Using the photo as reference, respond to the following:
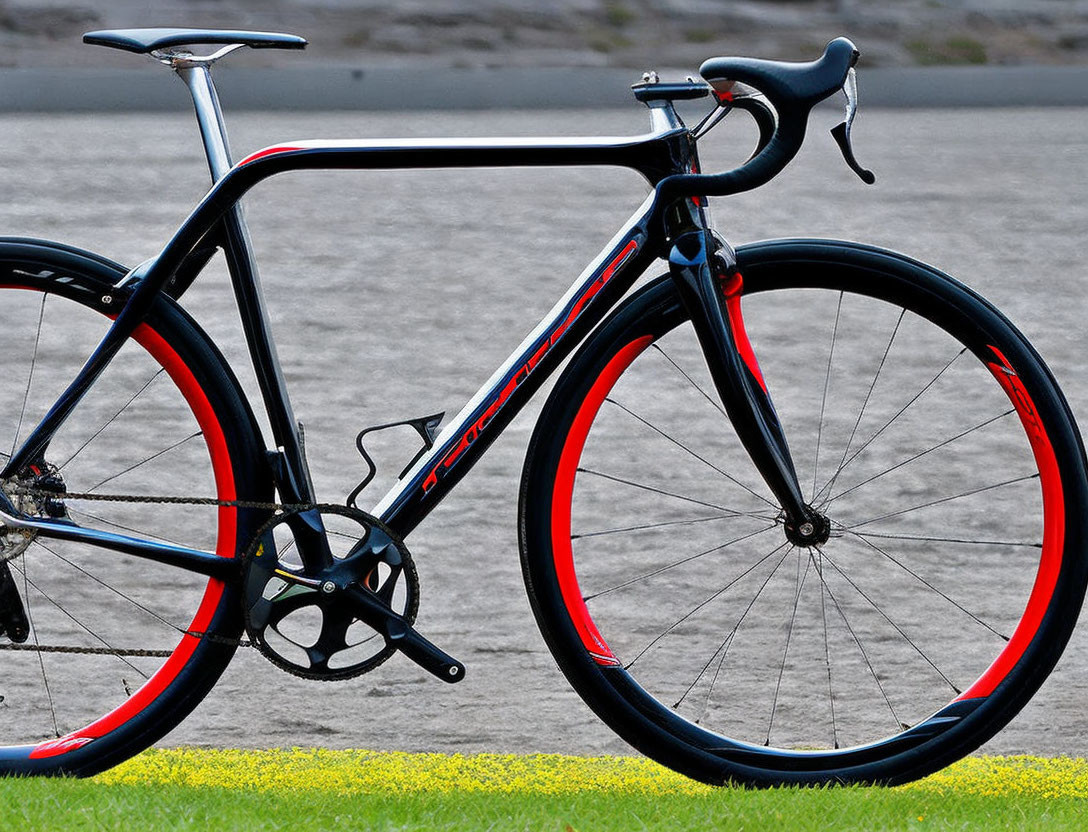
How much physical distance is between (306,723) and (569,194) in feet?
22.0

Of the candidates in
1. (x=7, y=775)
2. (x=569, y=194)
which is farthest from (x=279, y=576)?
(x=569, y=194)

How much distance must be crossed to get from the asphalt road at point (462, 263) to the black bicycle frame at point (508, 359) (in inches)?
29.9

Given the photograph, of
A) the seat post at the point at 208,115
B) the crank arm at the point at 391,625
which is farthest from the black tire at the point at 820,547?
the seat post at the point at 208,115

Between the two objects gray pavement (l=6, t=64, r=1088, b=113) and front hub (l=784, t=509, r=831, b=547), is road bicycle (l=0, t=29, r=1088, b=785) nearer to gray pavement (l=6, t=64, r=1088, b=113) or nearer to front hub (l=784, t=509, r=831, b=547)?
front hub (l=784, t=509, r=831, b=547)

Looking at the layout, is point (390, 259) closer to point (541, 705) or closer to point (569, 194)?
point (569, 194)

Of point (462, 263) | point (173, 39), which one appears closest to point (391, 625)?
point (173, 39)

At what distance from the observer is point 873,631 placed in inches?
156

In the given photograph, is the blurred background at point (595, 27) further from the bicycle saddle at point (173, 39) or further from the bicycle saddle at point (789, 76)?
the bicycle saddle at point (789, 76)

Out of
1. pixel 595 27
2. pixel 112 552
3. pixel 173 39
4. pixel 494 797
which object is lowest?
pixel 494 797

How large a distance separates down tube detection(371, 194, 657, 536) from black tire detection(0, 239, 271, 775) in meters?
0.26

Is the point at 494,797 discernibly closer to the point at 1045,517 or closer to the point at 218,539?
the point at 218,539

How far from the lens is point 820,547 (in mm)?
3686

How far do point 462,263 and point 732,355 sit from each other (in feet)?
17.3

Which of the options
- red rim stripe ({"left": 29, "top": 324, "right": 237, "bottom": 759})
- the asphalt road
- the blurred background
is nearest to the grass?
red rim stripe ({"left": 29, "top": 324, "right": 237, "bottom": 759})
